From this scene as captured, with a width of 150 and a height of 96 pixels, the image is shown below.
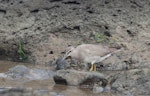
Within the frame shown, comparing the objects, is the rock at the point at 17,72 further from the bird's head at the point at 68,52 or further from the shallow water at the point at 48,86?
the bird's head at the point at 68,52

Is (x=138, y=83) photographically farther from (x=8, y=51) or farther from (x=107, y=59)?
(x=8, y=51)

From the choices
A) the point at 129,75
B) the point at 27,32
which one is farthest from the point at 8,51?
the point at 129,75

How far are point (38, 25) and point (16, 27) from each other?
497 millimetres

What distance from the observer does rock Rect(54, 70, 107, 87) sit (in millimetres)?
6629

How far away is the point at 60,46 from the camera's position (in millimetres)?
8969

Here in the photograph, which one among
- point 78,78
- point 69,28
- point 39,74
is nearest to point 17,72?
point 39,74

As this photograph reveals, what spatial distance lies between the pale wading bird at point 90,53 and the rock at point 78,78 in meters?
1.21

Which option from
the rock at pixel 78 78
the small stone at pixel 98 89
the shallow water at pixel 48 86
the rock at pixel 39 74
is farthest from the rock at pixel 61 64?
the small stone at pixel 98 89

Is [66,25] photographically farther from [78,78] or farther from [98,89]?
[98,89]

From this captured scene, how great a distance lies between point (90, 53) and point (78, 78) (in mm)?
1374

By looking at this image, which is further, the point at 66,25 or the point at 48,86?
the point at 66,25

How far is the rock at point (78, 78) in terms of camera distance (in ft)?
21.7

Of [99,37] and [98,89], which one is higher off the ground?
[98,89]

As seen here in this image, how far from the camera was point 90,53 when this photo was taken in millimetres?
7945
